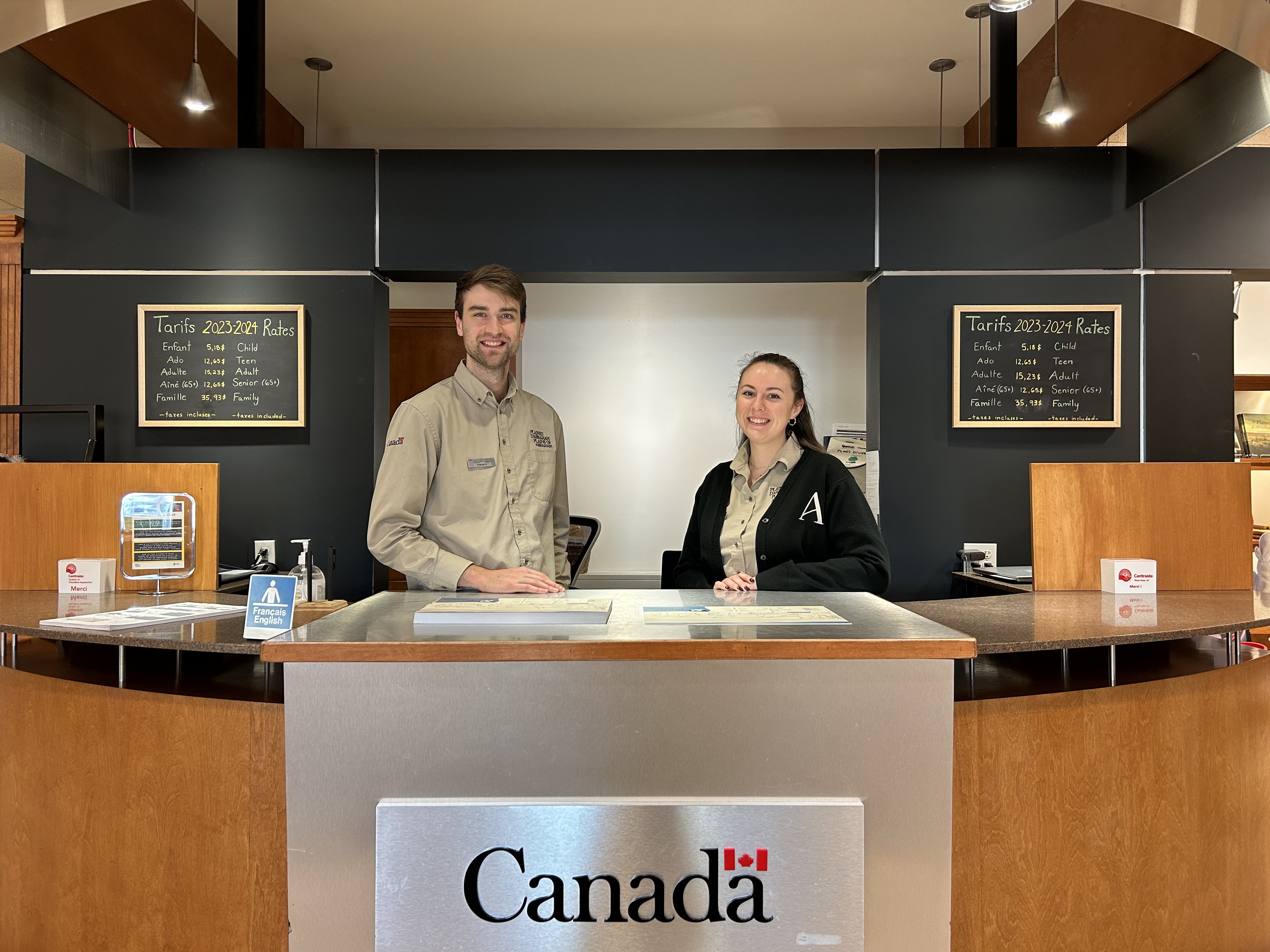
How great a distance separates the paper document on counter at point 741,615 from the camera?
159 centimetres

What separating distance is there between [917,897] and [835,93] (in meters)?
4.37

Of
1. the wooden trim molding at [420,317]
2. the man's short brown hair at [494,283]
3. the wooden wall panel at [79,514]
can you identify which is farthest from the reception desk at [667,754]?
the wooden trim molding at [420,317]

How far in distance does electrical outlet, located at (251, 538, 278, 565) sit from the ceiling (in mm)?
2306

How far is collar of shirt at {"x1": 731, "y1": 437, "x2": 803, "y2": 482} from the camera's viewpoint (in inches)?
95.5

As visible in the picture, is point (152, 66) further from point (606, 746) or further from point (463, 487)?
point (606, 746)

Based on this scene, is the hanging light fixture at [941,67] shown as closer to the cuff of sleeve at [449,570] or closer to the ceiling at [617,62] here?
the ceiling at [617,62]

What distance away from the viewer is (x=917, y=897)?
144 centimetres

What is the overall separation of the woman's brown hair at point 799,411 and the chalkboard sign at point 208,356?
2.12 m

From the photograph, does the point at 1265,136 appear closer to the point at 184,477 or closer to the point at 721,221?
the point at 721,221

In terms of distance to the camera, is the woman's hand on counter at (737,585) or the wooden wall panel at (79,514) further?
the wooden wall panel at (79,514)

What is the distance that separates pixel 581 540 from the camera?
4.30 meters

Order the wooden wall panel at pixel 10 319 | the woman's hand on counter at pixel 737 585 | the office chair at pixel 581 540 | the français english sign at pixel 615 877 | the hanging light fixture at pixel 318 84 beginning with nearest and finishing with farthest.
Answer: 1. the français english sign at pixel 615 877
2. the woman's hand on counter at pixel 737 585
3. the office chair at pixel 581 540
4. the wooden wall panel at pixel 10 319
5. the hanging light fixture at pixel 318 84

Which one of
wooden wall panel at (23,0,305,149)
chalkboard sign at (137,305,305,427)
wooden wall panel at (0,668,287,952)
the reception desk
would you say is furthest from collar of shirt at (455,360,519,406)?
wooden wall panel at (23,0,305,149)

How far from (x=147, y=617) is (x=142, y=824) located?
0.45m
